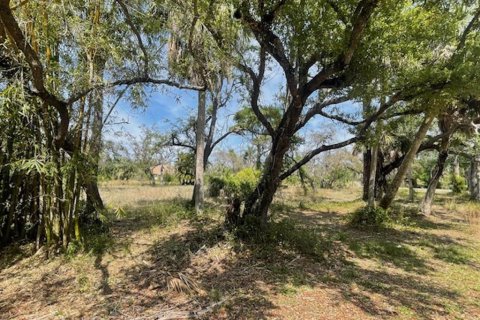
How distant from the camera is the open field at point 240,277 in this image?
3151mm

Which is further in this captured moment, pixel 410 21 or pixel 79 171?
pixel 79 171

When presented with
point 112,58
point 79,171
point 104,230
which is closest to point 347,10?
point 112,58

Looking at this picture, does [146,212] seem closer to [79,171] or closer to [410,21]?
[79,171]

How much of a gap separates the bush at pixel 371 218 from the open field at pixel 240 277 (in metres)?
0.85

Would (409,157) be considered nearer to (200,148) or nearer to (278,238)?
(278,238)

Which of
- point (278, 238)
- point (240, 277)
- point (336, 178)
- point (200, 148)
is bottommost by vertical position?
point (240, 277)

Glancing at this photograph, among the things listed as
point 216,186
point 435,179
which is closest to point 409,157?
point 435,179

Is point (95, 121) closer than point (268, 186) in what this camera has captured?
No

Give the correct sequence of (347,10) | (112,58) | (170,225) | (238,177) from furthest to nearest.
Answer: (238,177), (170,225), (112,58), (347,10)

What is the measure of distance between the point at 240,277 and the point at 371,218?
172 inches

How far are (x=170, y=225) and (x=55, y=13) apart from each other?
388 centimetres

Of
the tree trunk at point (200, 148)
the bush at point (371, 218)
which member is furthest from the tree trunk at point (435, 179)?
the tree trunk at point (200, 148)

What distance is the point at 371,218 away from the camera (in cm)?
717

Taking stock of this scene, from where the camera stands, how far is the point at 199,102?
7.93m
